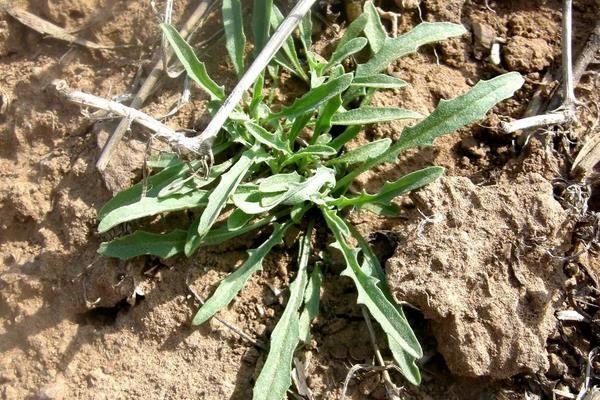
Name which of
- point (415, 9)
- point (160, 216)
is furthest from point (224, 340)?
point (415, 9)

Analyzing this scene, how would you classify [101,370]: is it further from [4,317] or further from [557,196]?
[557,196]

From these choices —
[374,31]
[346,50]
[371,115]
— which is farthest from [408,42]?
[371,115]

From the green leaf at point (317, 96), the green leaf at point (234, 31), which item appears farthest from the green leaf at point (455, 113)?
the green leaf at point (234, 31)

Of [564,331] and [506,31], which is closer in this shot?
[564,331]

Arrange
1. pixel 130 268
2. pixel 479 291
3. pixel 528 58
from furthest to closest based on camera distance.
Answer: pixel 528 58, pixel 130 268, pixel 479 291

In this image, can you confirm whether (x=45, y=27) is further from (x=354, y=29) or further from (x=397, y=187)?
(x=397, y=187)

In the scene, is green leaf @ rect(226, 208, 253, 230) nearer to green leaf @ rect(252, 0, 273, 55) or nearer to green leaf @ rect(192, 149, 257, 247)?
green leaf @ rect(192, 149, 257, 247)
